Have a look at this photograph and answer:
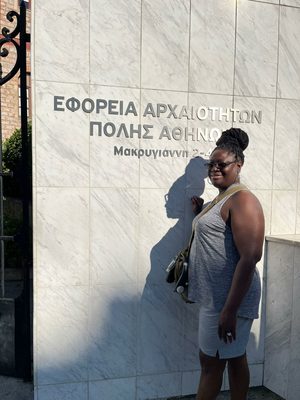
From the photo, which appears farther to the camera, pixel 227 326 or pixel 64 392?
pixel 64 392

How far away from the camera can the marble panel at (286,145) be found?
3.08 meters

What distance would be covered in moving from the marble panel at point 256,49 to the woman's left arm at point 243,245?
127 centimetres

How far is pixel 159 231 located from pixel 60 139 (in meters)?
1.00

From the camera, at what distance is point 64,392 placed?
2803mm

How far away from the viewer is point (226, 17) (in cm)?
288

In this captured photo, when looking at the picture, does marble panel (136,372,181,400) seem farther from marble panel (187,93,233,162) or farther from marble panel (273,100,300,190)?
marble panel (273,100,300,190)

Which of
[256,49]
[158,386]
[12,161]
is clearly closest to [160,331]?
[158,386]

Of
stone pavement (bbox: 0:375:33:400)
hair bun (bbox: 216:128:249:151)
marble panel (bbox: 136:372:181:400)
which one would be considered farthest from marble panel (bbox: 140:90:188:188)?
stone pavement (bbox: 0:375:33:400)

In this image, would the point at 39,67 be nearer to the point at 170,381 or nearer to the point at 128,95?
the point at 128,95

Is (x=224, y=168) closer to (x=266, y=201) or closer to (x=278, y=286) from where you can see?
(x=266, y=201)

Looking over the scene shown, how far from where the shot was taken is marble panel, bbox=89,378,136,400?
286 centimetres

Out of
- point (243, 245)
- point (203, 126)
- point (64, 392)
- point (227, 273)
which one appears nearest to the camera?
point (243, 245)

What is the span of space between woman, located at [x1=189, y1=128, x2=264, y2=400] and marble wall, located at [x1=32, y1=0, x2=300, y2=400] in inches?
23.4

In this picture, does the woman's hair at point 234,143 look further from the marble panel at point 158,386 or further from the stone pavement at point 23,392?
the stone pavement at point 23,392
